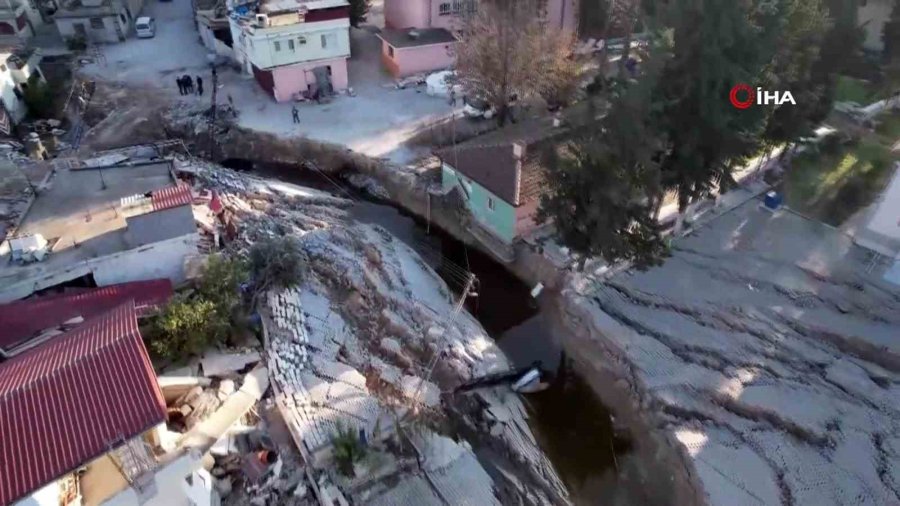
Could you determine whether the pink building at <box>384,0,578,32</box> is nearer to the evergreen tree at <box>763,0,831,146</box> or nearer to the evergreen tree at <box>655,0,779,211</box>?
the evergreen tree at <box>763,0,831,146</box>

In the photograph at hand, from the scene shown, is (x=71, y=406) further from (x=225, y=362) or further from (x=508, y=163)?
(x=508, y=163)

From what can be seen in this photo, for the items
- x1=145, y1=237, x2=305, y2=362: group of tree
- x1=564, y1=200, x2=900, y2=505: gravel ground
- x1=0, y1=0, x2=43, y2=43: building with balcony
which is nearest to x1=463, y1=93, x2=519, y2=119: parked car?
x1=564, y1=200, x2=900, y2=505: gravel ground

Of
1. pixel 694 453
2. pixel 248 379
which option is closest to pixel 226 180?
pixel 248 379

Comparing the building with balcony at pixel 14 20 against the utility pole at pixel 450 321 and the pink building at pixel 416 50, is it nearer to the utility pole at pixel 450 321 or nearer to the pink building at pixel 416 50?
the pink building at pixel 416 50

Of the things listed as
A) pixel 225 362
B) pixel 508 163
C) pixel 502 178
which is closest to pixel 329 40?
pixel 508 163

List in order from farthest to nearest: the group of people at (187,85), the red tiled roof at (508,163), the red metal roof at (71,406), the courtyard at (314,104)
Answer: the group of people at (187,85) → the courtyard at (314,104) → the red tiled roof at (508,163) → the red metal roof at (71,406)

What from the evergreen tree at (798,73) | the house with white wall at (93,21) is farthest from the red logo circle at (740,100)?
the house with white wall at (93,21)

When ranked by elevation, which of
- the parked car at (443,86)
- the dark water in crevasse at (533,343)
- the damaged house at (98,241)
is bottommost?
the dark water in crevasse at (533,343)
